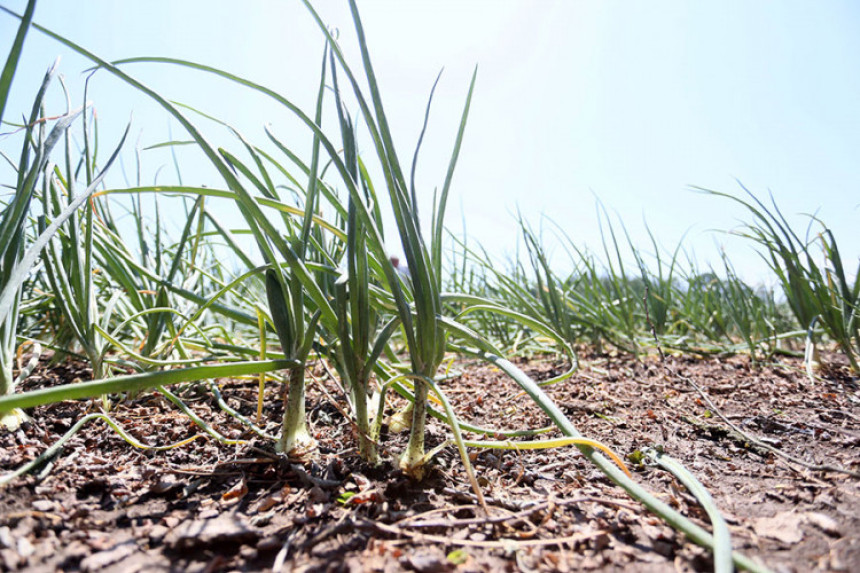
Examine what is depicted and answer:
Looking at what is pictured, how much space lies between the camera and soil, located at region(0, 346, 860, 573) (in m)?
0.45

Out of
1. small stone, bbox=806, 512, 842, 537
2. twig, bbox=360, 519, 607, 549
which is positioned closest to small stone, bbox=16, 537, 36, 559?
twig, bbox=360, 519, 607, 549

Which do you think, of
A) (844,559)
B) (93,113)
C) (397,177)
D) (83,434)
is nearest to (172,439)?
(83,434)

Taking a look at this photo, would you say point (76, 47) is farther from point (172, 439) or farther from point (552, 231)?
point (552, 231)

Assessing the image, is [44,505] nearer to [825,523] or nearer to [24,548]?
[24,548]

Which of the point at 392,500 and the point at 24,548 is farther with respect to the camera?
the point at 392,500

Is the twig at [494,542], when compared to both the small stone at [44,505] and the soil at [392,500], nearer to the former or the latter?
the soil at [392,500]

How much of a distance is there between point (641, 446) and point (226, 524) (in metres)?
0.70

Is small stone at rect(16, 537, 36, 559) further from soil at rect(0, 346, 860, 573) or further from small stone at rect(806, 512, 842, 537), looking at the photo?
small stone at rect(806, 512, 842, 537)

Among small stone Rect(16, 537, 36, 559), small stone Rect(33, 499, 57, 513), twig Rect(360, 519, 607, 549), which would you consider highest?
small stone Rect(33, 499, 57, 513)

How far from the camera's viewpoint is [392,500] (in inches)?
22.6

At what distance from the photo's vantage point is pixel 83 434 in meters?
0.71

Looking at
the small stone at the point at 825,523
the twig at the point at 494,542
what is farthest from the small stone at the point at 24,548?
the small stone at the point at 825,523

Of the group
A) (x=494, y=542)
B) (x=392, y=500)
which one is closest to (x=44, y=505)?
(x=392, y=500)

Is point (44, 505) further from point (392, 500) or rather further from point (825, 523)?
point (825, 523)
